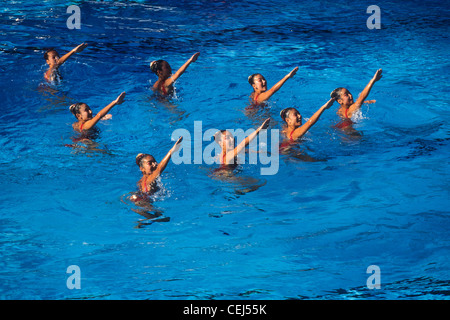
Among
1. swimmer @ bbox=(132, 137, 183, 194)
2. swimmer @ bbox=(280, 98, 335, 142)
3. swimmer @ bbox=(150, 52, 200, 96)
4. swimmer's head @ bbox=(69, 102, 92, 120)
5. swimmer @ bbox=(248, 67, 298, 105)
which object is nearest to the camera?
swimmer @ bbox=(132, 137, 183, 194)

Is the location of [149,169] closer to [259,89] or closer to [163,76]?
[259,89]

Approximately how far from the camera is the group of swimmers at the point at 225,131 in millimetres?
5715

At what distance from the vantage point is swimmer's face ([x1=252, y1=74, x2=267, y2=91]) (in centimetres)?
797

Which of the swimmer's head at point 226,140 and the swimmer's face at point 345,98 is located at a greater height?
the swimmer's face at point 345,98

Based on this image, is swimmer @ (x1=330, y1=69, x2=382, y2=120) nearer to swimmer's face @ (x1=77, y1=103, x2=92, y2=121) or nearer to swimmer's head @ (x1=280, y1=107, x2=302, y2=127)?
swimmer's head @ (x1=280, y1=107, x2=302, y2=127)

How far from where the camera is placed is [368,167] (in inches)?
260

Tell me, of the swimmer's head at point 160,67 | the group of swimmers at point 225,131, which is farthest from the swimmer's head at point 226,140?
the swimmer's head at point 160,67

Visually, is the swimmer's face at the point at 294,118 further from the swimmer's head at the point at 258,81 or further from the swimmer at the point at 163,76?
the swimmer at the point at 163,76

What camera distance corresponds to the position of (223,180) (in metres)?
6.36

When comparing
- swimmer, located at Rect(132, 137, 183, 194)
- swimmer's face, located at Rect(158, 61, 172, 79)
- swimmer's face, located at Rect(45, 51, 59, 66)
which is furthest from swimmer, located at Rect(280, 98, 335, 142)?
swimmer's face, located at Rect(45, 51, 59, 66)

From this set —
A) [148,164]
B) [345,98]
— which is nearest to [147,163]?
[148,164]

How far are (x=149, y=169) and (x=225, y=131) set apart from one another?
3.46ft

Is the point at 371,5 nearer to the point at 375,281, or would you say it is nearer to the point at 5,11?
the point at 5,11
